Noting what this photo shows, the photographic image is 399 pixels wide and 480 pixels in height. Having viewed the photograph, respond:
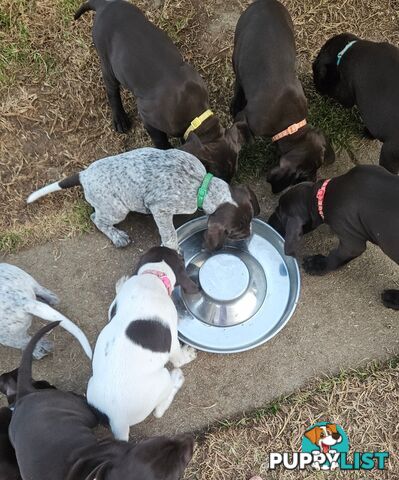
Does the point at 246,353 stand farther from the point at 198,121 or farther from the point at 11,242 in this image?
the point at 11,242

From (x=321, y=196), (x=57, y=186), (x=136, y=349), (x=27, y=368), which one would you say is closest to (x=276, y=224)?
(x=321, y=196)

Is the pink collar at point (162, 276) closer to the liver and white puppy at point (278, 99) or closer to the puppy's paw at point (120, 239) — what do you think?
the puppy's paw at point (120, 239)

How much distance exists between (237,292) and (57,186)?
1.83m

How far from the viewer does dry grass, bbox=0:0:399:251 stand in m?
5.32

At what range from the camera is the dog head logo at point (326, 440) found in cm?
438

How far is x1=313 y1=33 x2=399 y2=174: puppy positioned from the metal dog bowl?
131 cm

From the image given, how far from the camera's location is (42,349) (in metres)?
4.58

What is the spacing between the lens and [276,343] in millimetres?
4688

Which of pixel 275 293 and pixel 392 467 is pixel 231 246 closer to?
pixel 275 293

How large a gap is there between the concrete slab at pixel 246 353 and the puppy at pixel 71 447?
0.87 meters

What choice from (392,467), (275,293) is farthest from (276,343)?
(392,467)

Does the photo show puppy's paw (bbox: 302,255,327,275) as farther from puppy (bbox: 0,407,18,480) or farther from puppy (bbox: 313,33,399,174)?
puppy (bbox: 0,407,18,480)

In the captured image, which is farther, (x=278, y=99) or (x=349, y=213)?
(x=278, y=99)

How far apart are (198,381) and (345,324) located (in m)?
1.37
